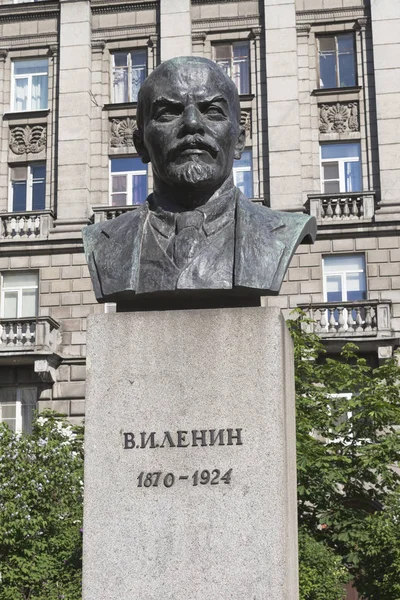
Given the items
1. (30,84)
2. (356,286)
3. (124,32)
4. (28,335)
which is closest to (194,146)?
(356,286)

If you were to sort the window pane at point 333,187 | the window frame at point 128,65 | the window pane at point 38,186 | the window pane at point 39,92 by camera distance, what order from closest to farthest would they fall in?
the window pane at point 333,187 < the window pane at point 38,186 < the window frame at point 128,65 < the window pane at point 39,92

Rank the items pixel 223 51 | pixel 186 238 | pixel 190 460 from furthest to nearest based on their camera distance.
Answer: pixel 223 51 < pixel 186 238 < pixel 190 460

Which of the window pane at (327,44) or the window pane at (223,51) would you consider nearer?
the window pane at (327,44)

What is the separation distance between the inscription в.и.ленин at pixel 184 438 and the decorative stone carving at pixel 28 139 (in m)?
22.8

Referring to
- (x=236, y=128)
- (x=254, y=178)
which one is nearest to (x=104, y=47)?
(x=254, y=178)

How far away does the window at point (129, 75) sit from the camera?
29.3m

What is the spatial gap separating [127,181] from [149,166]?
727mm

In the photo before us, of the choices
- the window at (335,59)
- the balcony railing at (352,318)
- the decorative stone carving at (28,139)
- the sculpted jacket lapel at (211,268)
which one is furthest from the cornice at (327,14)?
the sculpted jacket lapel at (211,268)

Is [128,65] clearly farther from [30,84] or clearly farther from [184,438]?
[184,438]

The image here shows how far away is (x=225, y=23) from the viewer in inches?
1131

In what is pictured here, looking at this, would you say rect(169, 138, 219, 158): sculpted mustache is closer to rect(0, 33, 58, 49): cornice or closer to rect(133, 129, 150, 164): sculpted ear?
rect(133, 129, 150, 164): sculpted ear

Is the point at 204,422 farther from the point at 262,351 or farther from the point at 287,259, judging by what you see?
the point at 287,259

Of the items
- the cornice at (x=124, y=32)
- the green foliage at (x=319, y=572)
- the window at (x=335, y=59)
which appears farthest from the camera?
the cornice at (x=124, y=32)

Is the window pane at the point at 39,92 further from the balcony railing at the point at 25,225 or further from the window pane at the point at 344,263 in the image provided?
the window pane at the point at 344,263
